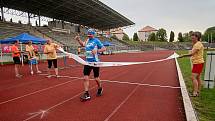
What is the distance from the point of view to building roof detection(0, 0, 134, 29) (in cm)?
4012

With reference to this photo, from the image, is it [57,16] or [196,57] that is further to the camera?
[57,16]

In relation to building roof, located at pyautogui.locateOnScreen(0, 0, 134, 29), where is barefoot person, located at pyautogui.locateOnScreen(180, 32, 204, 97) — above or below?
below

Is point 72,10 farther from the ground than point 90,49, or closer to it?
farther from the ground

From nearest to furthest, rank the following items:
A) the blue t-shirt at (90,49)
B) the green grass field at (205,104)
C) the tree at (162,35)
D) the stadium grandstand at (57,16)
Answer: the green grass field at (205,104) < the blue t-shirt at (90,49) < the stadium grandstand at (57,16) < the tree at (162,35)

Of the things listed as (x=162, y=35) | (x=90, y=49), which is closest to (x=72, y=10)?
(x=90, y=49)

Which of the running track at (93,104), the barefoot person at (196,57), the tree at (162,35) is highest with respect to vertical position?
the tree at (162,35)

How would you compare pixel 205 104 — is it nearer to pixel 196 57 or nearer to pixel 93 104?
pixel 196 57

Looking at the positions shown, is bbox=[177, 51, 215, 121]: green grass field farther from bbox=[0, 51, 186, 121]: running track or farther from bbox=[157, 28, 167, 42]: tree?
bbox=[157, 28, 167, 42]: tree

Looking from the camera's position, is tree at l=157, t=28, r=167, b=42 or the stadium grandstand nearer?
the stadium grandstand

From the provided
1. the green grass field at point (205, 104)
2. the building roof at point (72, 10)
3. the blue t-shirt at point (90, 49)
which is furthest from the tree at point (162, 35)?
the blue t-shirt at point (90, 49)

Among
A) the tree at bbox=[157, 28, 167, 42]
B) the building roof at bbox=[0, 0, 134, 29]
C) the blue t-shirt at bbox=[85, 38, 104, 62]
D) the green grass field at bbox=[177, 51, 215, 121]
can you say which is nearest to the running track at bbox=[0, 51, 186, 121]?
the green grass field at bbox=[177, 51, 215, 121]

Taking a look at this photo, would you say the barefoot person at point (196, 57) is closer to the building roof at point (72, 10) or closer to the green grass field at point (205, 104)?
the green grass field at point (205, 104)

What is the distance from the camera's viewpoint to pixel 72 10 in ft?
156

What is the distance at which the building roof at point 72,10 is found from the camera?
4012 cm
